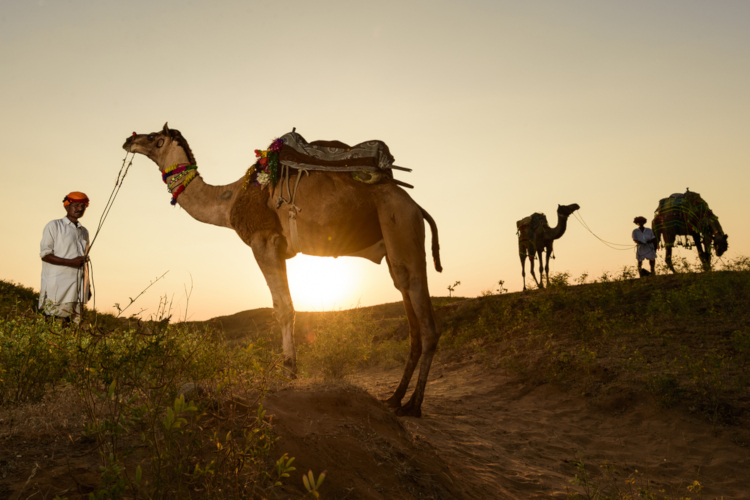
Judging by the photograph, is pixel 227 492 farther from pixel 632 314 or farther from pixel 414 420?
pixel 632 314

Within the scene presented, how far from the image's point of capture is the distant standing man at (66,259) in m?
6.57

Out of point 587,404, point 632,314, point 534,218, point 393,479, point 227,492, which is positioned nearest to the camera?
point 227,492

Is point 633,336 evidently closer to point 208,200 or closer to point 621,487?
point 621,487

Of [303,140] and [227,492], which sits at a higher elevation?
[303,140]

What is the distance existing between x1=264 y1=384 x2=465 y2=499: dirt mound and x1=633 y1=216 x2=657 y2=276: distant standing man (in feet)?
43.9

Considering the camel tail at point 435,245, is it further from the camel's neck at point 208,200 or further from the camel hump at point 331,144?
the camel's neck at point 208,200

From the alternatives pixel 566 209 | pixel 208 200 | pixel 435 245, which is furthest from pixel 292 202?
pixel 566 209

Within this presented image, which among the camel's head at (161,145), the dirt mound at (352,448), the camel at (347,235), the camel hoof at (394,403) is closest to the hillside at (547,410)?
the dirt mound at (352,448)

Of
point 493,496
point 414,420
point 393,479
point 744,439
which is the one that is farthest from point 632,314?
point 393,479

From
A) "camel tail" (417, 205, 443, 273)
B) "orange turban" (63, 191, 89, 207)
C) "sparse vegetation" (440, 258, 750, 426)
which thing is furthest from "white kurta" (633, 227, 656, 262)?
"orange turban" (63, 191, 89, 207)

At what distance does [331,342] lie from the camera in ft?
23.8

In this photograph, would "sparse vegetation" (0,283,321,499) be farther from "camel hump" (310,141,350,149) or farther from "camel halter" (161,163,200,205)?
"camel hump" (310,141,350,149)

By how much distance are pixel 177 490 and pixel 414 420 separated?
405 cm

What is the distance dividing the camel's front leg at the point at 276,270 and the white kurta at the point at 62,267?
95.4 inches
